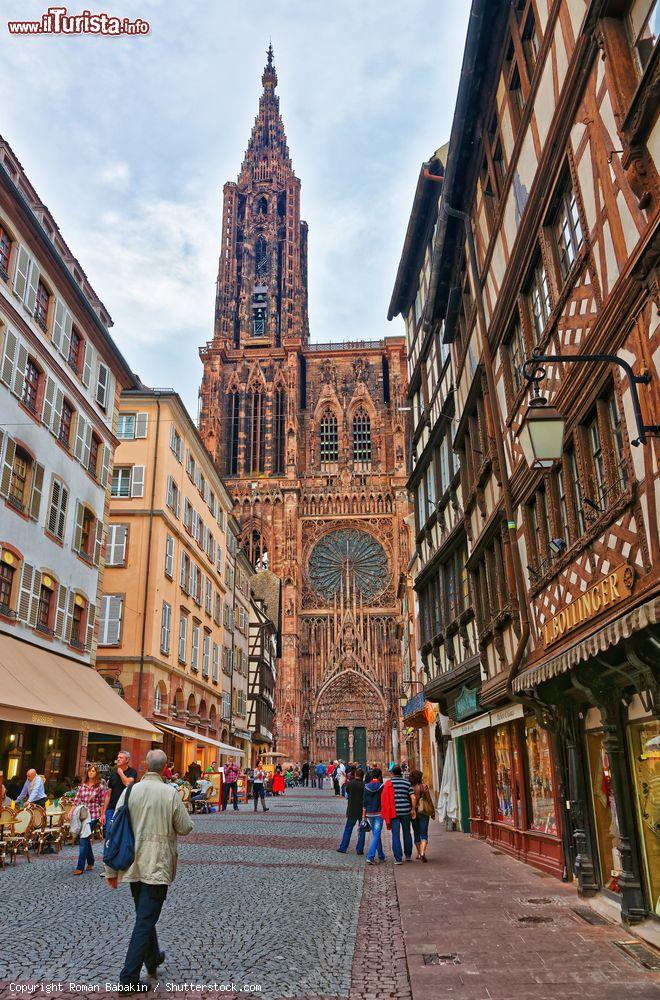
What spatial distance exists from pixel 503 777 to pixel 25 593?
33.1 ft

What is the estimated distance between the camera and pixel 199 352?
6881cm

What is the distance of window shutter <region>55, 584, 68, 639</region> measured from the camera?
725 inches

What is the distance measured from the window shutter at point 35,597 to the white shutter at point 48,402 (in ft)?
10.9

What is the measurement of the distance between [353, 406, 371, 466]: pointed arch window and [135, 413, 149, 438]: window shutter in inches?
1519

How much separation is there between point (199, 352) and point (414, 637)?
148 ft

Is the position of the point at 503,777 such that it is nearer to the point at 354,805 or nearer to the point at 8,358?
the point at 354,805

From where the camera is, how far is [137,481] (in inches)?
1038

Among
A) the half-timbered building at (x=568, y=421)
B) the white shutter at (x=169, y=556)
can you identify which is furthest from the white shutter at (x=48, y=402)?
the half-timbered building at (x=568, y=421)

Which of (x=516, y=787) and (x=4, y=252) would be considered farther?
(x=4, y=252)

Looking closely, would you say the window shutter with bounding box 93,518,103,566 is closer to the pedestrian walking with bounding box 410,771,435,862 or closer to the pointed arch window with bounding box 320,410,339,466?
the pedestrian walking with bounding box 410,771,435,862

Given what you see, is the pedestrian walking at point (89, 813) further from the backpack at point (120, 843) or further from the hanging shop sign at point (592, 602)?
the hanging shop sign at point (592, 602)

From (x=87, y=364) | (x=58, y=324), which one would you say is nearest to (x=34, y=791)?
(x=58, y=324)

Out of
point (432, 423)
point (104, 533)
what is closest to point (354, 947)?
point (432, 423)

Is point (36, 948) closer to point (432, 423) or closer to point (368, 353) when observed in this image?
point (432, 423)
